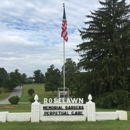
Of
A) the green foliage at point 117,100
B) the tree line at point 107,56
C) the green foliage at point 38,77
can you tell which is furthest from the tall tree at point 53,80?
the green foliage at point 38,77

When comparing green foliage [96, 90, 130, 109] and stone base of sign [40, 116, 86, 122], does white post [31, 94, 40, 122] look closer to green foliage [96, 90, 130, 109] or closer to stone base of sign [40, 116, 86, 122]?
stone base of sign [40, 116, 86, 122]

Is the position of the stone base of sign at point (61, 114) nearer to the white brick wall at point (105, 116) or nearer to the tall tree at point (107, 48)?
the white brick wall at point (105, 116)

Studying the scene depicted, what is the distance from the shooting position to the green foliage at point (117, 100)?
19875 mm

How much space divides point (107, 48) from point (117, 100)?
533 centimetres

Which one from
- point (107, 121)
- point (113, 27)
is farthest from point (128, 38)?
point (107, 121)

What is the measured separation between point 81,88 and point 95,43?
5174 mm

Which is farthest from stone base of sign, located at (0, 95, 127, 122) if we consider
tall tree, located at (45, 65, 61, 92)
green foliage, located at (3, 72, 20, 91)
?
green foliage, located at (3, 72, 20, 91)

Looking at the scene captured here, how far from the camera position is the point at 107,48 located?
21.5 meters

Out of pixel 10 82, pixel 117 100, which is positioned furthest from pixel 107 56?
pixel 10 82

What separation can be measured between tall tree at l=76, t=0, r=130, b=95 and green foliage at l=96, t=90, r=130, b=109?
1.03 meters

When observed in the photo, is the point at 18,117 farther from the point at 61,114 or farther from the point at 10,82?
the point at 10,82

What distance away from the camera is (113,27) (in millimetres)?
22078

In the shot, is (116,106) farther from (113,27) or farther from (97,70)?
(113,27)

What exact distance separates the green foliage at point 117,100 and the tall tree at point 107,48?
1.03m
